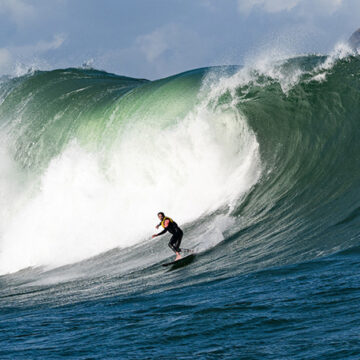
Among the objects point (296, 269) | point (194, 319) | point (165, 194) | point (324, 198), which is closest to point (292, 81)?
point (165, 194)

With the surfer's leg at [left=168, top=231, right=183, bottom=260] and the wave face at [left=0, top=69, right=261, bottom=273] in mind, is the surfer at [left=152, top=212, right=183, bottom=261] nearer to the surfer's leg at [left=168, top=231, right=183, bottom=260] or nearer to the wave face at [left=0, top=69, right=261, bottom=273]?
the surfer's leg at [left=168, top=231, right=183, bottom=260]

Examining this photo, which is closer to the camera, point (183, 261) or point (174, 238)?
point (183, 261)

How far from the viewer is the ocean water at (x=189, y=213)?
6133 mm

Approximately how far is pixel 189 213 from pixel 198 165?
1.64 metres

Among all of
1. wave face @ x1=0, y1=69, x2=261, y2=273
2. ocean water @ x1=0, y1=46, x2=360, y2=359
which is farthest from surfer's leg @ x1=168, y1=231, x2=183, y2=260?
wave face @ x1=0, y1=69, x2=261, y2=273

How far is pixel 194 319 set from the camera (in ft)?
21.0

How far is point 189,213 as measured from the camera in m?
14.3

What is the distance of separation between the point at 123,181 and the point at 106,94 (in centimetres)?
626

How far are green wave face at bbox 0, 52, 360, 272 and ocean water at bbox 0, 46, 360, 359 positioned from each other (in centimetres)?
4

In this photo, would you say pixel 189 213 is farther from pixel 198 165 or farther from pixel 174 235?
pixel 174 235

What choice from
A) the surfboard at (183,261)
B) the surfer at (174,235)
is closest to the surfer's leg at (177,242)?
the surfer at (174,235)

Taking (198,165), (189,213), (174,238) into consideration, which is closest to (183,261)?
(174,238)

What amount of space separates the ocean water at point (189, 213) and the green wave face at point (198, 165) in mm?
42

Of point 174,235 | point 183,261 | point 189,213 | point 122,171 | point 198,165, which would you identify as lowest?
point 183,261
